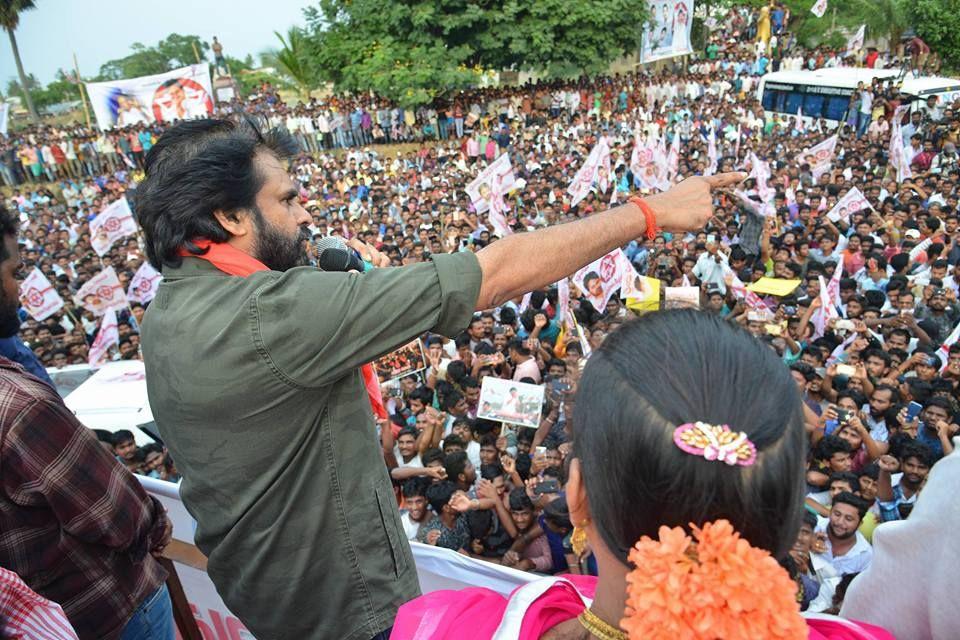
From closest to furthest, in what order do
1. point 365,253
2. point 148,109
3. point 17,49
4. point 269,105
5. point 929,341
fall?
point 365,253
point 929,341
point 148,109
point 269,105
point 17,49

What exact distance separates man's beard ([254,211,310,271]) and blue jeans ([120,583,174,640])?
1.19 meters

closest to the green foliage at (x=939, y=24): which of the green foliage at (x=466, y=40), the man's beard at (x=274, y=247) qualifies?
the green foliage at (x=466, y=40)

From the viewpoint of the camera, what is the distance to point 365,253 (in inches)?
83.3

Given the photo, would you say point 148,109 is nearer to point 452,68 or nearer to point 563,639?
point 452,68

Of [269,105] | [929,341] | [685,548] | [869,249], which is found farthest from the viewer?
[269,105]

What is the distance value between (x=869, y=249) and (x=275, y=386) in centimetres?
767

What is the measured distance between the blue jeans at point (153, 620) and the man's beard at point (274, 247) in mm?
1191

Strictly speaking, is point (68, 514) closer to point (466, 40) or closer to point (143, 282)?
point (143, 282)

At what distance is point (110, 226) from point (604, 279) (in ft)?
21.5

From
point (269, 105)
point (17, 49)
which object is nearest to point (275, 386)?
point (269, 105)

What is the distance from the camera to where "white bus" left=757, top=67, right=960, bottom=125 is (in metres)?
14.3

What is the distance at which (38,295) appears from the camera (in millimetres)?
7297

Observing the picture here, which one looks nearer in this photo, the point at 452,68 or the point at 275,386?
the point at 275,386

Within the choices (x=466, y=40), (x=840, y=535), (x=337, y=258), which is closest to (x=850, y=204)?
(x=840, y=535)
